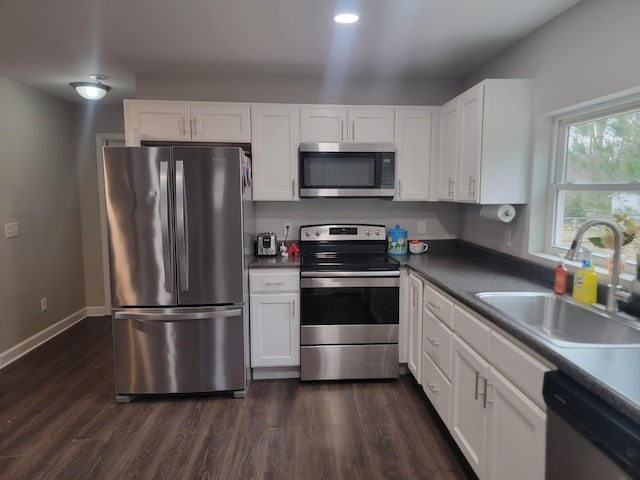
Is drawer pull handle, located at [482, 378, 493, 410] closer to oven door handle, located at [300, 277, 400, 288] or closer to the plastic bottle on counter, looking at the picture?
the plastic bottle on counter

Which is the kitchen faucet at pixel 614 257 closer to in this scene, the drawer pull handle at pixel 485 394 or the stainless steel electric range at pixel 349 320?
the drawer pull handle at pixel 485 394

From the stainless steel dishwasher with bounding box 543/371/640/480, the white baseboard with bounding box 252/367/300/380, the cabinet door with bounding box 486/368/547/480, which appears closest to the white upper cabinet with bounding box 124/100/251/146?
the white baseboard with bounding box 252/367/300/380

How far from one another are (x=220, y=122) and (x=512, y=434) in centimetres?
274

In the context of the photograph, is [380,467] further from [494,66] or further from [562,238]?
[494,66]

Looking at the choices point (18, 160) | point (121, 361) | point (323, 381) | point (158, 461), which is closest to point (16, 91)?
point (18, 160)

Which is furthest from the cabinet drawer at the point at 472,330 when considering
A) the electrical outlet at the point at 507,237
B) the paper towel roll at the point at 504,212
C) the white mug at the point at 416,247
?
the white mug at the point at 416,247

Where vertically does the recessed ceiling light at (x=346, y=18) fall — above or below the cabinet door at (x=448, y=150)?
above

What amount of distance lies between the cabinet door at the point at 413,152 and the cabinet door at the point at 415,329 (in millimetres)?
765

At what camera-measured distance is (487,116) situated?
2.46m

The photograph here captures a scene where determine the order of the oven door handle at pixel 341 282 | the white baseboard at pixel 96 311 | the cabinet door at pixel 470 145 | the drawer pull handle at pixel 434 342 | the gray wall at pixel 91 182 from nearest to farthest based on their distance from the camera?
1. the drawer pull handle at pixel 434 342
2. the cabinet door at pixel 470 145
3. the oven door handle at pixel 341 282
4. the gray wall at pixel 91 182
5. the white baseboard at pixel 96 311

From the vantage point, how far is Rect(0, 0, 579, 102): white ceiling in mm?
2104

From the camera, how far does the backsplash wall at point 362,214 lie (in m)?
3.48

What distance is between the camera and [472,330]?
1856 millimetres

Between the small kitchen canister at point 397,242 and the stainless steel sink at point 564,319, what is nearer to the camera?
the stainless steel sink at point 564,319
